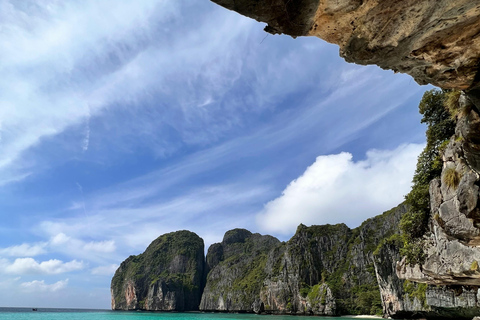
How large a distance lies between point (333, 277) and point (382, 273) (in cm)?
2622

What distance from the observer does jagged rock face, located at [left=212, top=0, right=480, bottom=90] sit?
3.94m

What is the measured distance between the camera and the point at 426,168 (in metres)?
21.0

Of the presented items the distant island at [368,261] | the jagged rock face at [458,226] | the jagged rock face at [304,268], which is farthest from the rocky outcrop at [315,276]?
the jagged rock face at [458,226]

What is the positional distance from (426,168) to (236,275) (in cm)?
10239

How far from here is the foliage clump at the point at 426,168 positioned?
20.0 metres

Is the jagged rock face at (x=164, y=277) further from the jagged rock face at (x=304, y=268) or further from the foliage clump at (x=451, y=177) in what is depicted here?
the foliage clump at (x=451, y=177)

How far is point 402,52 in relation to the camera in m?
4.92

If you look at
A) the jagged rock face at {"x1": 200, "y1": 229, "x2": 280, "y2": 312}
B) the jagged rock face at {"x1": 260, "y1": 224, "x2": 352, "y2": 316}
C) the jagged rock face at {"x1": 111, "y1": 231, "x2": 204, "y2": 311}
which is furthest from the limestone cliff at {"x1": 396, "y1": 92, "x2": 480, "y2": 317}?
the jagged rock face at {"x1": 111, "y1": 231, "x2": 204, "y2": 311}

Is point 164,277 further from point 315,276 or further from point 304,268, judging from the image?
point 315,276

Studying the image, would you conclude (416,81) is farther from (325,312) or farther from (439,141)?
(325,312)

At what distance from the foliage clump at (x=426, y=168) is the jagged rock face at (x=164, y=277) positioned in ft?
392

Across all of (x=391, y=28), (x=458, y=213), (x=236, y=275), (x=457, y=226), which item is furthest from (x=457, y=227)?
(x=236, y=275)

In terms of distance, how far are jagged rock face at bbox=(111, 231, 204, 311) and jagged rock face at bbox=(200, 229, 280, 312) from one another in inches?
433

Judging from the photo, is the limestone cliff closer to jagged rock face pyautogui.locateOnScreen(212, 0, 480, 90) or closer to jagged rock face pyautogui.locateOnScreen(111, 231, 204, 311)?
jagged rock face pyautogui.locateOnScreen(212, 0, 480, 90)
